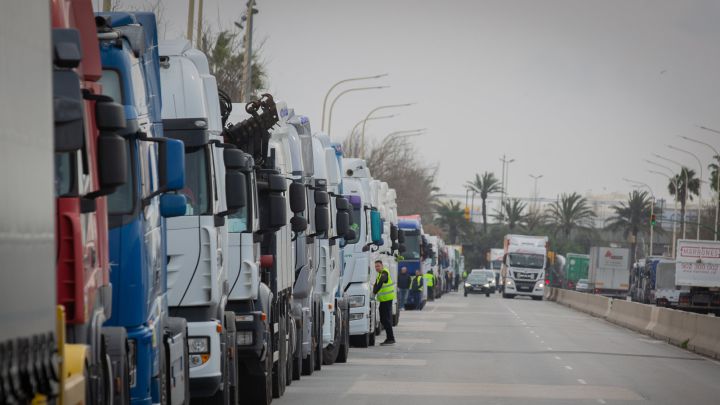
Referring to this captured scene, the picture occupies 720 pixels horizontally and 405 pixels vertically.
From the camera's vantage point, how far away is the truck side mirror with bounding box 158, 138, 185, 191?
8.87 m

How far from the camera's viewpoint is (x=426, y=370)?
23.2 meters

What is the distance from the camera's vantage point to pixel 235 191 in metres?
12.6

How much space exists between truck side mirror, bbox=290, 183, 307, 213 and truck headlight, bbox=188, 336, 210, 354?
19.4 ft

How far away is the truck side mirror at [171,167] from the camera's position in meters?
8.87

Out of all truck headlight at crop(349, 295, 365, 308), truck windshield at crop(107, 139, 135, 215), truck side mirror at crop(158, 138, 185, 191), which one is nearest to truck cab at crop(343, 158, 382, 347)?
truck headlight at crop(349, 295, 365, 308)

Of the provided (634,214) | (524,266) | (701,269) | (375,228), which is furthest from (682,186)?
(375,228)

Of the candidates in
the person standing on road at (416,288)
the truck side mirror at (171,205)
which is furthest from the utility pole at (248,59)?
the truck side mirror at (171,205)

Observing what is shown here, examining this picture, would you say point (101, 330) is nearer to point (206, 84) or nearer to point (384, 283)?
point (206, 84)

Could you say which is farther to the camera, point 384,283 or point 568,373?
point 384,283

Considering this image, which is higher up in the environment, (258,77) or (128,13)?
(258,77)

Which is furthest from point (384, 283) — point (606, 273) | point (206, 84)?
point (606, 273)

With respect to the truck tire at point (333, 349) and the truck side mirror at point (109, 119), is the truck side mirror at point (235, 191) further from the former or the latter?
the truck tire at point (333, 349)

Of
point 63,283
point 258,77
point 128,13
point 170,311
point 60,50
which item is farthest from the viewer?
point 258,77

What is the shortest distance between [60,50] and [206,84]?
742cm
